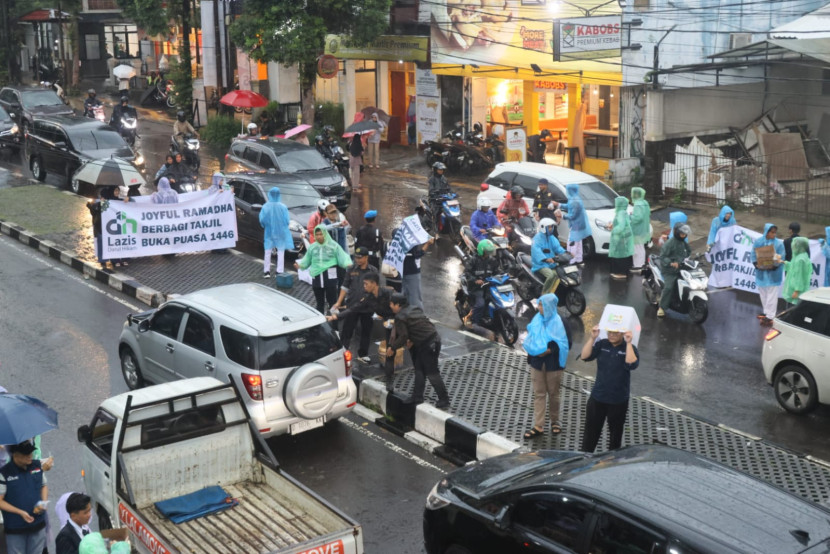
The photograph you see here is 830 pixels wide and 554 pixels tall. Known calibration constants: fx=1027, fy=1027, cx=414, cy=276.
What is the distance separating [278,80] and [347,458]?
1050 inches

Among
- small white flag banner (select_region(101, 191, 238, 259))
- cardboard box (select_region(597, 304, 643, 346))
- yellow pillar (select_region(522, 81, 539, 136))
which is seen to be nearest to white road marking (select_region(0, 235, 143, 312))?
small white flag banner (select_region(101, 191, 238, 259))

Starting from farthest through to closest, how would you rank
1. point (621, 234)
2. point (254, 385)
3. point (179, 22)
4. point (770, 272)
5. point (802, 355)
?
1. point (179, 22)
2. point (621, 234)
3. point (770, 272)
4. point (802, 355)
5. point (254, 385)

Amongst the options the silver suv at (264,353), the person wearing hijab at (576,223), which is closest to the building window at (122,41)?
the person wearing hijab at (576,223)

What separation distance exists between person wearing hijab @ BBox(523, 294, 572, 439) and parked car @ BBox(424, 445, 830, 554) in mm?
2573

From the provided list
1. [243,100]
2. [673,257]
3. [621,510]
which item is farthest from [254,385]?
[243,100]

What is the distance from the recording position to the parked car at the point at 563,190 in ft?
64.1

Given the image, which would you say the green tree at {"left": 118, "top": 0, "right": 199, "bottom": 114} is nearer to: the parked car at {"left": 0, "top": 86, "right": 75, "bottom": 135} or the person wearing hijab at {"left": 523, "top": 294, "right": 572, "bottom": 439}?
the parked car at {"left": 0, "top": 86, "right": 75, "bottom": 135}

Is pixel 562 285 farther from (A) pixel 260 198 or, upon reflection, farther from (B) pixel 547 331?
(A) pixel 260 198

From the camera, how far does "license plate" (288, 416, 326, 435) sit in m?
10.8

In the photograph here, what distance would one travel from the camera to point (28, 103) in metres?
32.8

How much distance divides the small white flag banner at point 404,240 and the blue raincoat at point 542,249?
6.91 ft

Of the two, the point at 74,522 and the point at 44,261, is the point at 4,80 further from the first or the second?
the point at 74,522

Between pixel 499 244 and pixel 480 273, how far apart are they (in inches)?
73.5

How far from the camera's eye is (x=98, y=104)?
113ft
